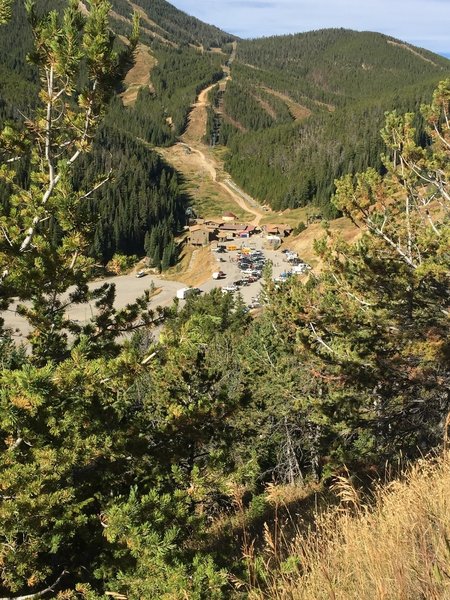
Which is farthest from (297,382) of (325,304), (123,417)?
(123,417)

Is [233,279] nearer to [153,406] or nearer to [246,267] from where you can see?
[246,267]

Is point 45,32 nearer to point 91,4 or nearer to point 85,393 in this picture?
point 91,4

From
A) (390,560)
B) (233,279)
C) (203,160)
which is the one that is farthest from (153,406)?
(203,160)

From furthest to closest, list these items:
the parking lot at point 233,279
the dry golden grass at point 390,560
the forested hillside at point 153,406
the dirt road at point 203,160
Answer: the dirt road at point 203,160 → the parking lot at point 233,279 → the forested hillside at point 153,406 → the dry golden grass at point 390,560

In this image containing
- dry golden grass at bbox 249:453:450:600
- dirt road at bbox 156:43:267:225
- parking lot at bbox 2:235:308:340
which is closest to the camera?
dry golden grass at bbox 249:453:450:600

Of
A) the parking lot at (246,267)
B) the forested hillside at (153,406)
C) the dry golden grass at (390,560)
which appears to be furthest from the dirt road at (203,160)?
the dry golden grass at (390,560)

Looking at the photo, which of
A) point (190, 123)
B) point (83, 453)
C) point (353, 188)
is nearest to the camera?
point (83, 453)

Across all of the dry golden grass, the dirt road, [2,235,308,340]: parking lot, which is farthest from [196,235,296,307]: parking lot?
the dry golden grass

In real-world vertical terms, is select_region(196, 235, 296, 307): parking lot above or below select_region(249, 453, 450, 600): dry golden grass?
below

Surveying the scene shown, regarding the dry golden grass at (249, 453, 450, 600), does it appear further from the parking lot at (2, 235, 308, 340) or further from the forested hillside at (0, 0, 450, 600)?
the parking lot at (2, 235, 308, 340)

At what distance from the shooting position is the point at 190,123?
185 m

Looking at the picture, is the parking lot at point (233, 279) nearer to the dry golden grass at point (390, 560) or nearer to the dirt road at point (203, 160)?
the dirt road at point (203, 160)

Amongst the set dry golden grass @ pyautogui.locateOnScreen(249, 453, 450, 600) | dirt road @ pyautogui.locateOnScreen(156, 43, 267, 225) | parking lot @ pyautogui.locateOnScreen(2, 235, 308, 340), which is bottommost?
parking lot @ pyautogui.locateOnScreen(2, 235, 308, 340)

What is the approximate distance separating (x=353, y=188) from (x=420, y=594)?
7340mm
